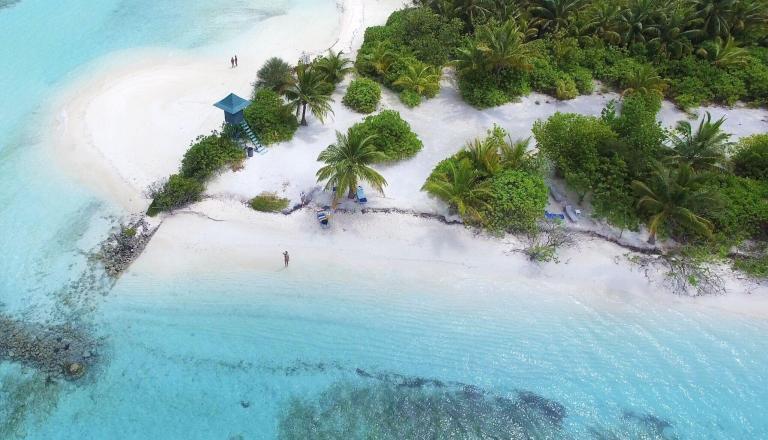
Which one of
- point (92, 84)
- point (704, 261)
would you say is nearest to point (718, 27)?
point (704, 261)

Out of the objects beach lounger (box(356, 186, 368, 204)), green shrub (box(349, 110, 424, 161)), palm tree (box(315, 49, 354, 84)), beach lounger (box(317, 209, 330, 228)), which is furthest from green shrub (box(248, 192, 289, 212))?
palm tree (box(315, 49, 354, 84))

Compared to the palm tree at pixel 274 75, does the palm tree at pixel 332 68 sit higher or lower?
higher

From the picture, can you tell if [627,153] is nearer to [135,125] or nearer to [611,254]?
[611,254]

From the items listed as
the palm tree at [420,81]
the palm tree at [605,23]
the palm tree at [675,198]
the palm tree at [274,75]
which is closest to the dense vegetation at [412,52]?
the palm tree at [420,81]

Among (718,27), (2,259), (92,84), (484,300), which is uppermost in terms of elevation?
(718,27)

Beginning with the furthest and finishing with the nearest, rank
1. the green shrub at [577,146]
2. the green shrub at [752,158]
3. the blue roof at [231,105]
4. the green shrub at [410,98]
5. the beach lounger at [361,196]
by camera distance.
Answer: the green shrub at [410,98] < the blue roof at [231,105] < the green shrub at [752,158] < the beach lounger at [361,196] < the green shrub at [577,146]

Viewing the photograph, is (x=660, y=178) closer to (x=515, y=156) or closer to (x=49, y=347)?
(x=515, y=156)

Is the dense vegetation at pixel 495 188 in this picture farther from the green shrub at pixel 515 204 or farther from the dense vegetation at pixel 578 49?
the dense vegetation at pixel 578 49
